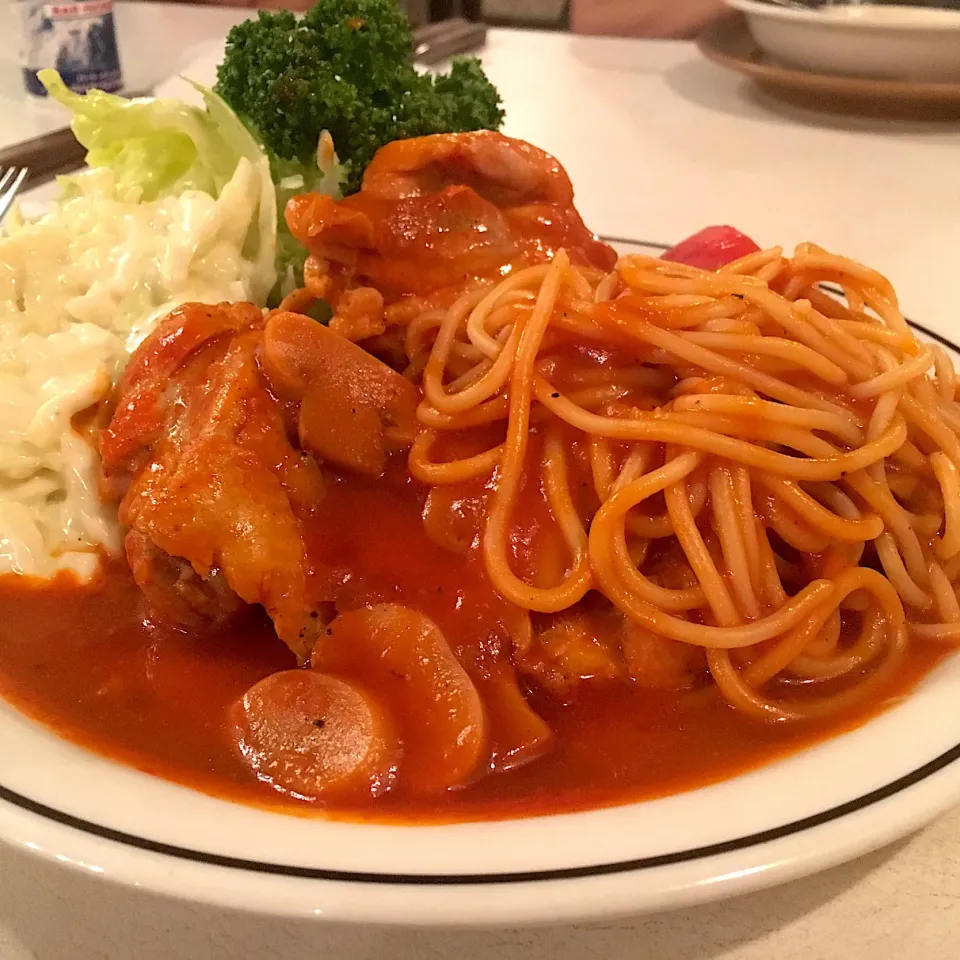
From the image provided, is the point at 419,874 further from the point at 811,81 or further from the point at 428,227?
the point at 811,81

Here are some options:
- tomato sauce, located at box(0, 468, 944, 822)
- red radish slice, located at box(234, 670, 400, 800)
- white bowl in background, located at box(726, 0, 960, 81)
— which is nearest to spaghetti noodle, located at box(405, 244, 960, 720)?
tomato sauce, located at box(0, 468, 944, 822)

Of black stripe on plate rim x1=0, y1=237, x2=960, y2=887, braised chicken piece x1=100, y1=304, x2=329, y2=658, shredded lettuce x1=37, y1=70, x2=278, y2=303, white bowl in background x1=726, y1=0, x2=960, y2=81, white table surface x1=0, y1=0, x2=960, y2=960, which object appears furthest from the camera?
white bowl in background x1=726, y1=0, x2=960, y2=81

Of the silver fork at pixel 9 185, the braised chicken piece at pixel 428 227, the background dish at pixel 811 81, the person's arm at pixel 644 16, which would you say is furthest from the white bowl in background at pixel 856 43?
the silver fork at pixel 9 185

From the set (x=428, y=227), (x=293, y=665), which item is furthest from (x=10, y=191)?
(x=293, y=665)

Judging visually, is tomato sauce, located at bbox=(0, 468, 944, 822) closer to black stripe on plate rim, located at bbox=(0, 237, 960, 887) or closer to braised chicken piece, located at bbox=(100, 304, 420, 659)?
braised chicken piece, located at bbox=(100, 304, 420, 659)

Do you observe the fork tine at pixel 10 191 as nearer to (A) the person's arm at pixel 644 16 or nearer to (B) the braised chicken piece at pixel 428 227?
(B) the braised chicken piece at pixel 428 227
